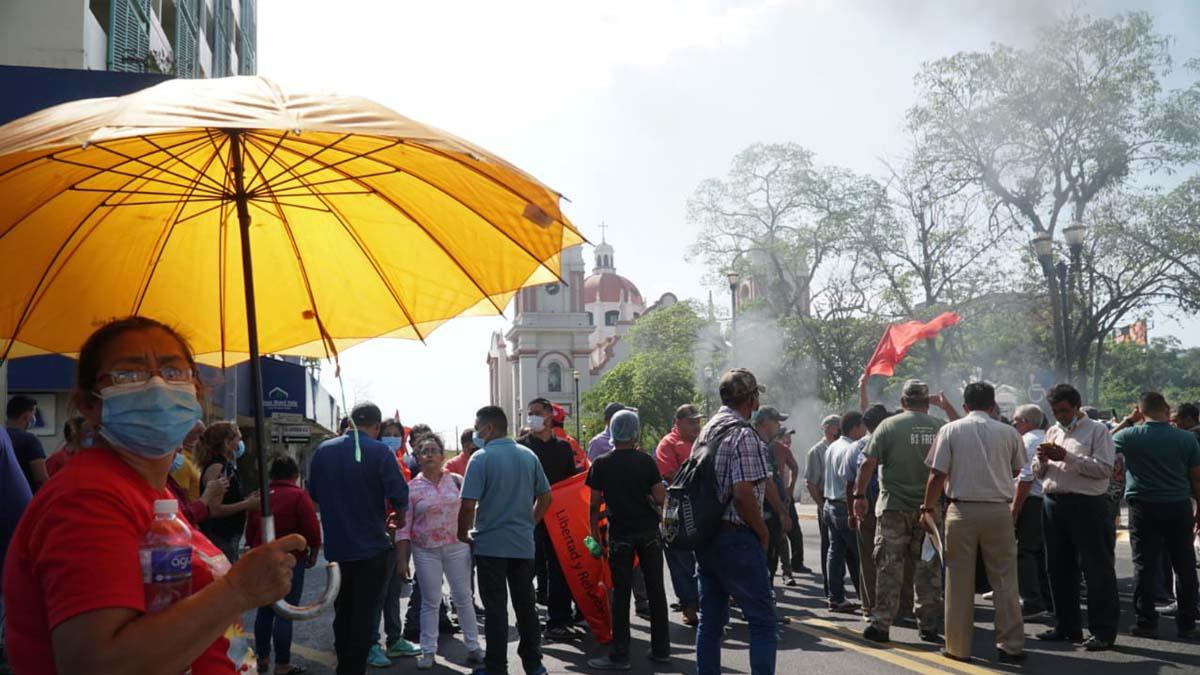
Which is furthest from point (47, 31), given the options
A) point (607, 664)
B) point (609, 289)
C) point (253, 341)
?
point (609, 289)

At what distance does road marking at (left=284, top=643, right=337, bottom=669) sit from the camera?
796 cm

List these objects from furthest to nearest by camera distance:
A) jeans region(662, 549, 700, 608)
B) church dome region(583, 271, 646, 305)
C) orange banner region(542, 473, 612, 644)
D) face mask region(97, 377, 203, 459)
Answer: church dome region(583, 271, 646, 305)
jeans region(662, 549, 700, 608)
orange banner region(542, 473, 612, 644)
face mask region(97, 377, 203, 459)

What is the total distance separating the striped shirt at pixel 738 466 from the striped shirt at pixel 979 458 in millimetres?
2073

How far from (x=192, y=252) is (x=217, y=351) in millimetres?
449

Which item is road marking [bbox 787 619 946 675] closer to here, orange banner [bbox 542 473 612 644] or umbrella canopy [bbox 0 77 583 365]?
orange banner [bbox 542 473 612 644]

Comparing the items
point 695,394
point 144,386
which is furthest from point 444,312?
point 695,394

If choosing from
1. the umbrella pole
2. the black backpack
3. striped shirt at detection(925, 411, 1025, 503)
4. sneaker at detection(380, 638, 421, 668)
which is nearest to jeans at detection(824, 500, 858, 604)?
striped shirt at detection(925, 411, 1025, 503)

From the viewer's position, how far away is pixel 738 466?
573 centimetres

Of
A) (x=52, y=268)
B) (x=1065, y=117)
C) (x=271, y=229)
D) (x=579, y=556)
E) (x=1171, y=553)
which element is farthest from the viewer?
(x=1065, y=117)

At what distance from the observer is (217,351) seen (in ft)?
13.4

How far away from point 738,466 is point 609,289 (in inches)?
4400

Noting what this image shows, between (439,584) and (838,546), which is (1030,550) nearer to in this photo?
(838,546)

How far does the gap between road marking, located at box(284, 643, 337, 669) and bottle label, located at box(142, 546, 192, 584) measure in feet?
20.1

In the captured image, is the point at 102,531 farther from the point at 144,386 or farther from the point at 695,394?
the point at 695,394
